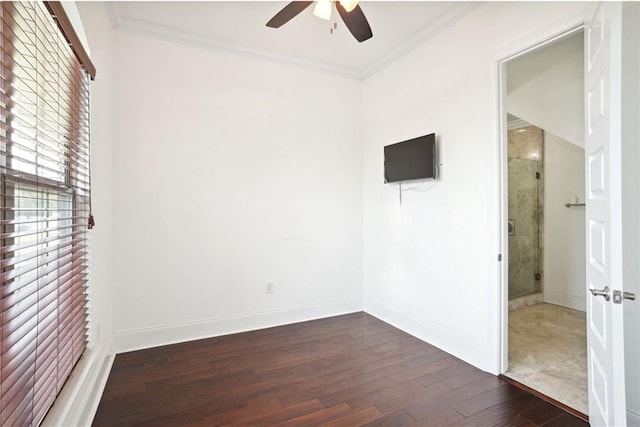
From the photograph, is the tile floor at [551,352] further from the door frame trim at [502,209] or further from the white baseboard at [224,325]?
the white baseboard at [224,325]

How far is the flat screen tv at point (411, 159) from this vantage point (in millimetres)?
2941

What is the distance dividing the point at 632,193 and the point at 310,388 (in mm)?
2298

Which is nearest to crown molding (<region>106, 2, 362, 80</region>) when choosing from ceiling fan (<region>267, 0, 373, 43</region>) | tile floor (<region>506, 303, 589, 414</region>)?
ceiling fan (<region>267, 0, 373, 43</region>)

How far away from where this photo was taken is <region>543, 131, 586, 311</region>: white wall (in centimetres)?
399

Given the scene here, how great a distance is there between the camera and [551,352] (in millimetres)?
2797

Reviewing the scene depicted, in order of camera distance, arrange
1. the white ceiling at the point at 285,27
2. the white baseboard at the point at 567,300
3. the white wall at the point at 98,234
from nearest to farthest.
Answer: the white wall at the point at 98,234, the white ceiling at the point at 285,27, the white baseboard at the point at 567,300

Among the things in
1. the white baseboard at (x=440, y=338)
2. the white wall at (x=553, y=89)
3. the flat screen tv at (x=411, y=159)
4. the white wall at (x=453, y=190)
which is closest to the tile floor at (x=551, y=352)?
the white baseboard at (x=440, y=338)

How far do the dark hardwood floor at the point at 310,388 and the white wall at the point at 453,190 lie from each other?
0.38 m

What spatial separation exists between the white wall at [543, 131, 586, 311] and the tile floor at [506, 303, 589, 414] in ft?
0.89

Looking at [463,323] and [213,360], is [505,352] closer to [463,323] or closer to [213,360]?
[463,323]

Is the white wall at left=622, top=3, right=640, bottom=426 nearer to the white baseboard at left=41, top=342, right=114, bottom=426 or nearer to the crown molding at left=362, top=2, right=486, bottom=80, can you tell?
the crown molding at left=362, top=2, right=486, bottom=80

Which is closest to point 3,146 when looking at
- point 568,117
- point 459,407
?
point 459,407

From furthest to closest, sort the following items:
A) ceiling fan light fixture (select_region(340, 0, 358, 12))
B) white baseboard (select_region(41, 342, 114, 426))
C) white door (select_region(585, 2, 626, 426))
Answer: ceiling fan light fixture (select_region(340, 0, 358, 12)) → white baseboard (select_region(41, 342, 114, 426)) → white door (select_region(585, 2, 626, 426))

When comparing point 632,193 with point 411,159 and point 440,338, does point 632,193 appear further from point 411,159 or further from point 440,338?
point 440,338
